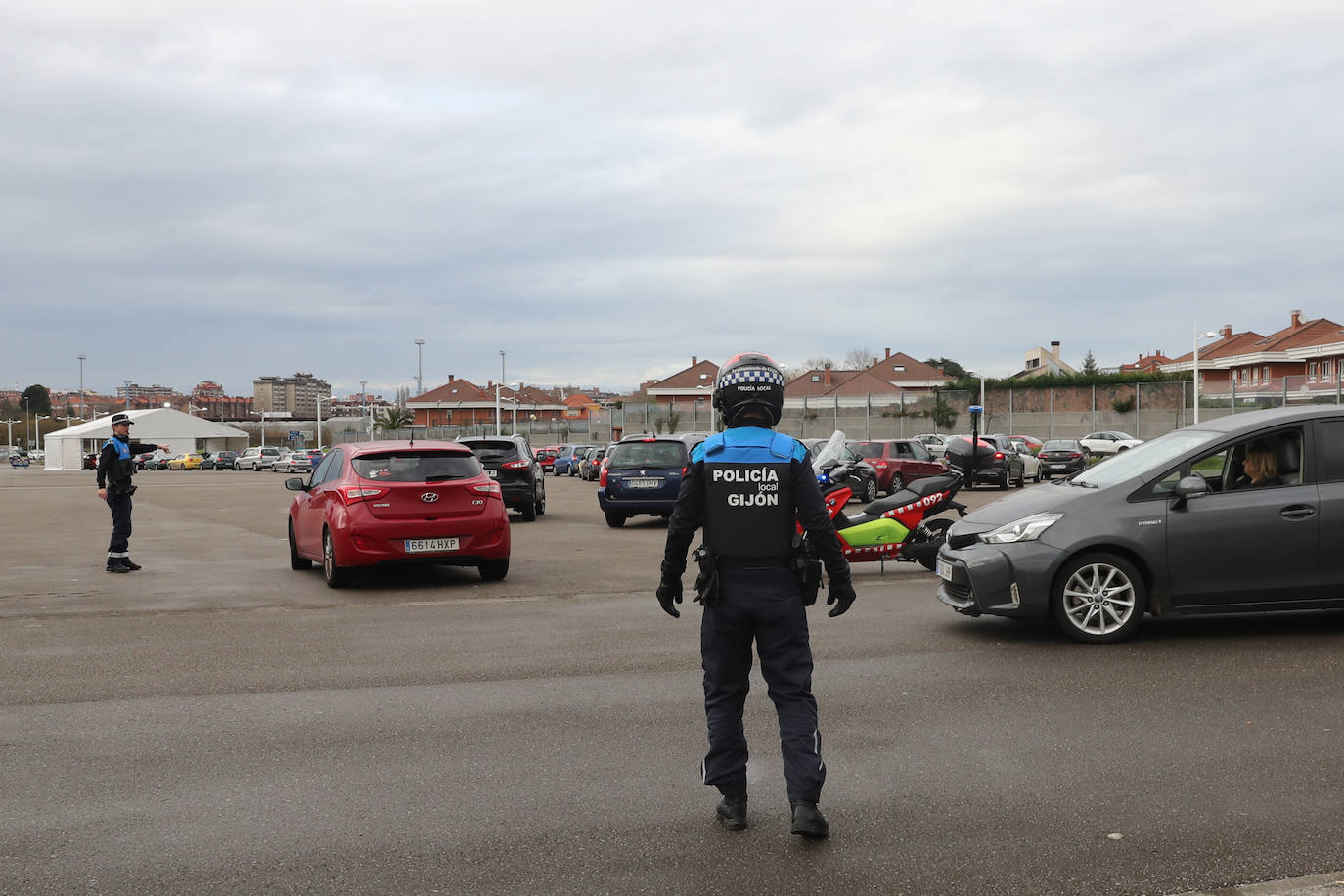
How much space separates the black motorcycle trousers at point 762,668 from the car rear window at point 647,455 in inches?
632

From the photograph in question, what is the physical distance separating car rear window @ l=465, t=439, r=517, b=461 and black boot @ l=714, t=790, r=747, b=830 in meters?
18.1

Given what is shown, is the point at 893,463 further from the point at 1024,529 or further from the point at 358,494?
the point at 1024,529

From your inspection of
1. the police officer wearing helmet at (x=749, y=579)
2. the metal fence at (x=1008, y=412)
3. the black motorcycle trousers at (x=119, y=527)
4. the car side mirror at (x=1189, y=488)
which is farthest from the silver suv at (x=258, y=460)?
the police officer wearing helmet at (x=749, y=579)

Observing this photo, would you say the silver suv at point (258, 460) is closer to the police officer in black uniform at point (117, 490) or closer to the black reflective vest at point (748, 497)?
the police officer in black uniform at point (117, 490)

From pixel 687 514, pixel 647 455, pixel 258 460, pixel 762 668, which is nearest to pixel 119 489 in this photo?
pixel 647 455

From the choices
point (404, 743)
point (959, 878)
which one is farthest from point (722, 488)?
point (404, 743)

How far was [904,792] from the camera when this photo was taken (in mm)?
4852

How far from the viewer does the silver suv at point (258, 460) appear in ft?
254

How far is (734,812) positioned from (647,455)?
16.4 metres

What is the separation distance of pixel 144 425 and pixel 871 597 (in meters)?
99.8

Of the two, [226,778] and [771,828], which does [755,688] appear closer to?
[771,828]

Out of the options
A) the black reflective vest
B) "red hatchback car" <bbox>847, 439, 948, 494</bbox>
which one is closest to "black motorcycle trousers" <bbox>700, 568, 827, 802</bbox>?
the black reflective vest

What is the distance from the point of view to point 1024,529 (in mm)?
8188

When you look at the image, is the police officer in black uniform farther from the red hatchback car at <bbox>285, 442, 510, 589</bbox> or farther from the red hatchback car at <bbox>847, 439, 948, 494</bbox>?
the red hatchback car at <bbox>847, 439, 948, 494</bbox>
